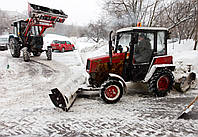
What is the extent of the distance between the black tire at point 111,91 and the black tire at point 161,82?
3.55 feet

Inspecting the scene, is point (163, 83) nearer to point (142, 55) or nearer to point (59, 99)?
point (142, 55)

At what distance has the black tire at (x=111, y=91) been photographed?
4270 millimetres

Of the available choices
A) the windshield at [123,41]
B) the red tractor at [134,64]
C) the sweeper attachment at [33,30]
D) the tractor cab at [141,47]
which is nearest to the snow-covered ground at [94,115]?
the red tractor at [134,64]

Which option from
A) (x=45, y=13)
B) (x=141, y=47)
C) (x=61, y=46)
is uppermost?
(x=45, y=13)

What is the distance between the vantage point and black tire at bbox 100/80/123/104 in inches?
168

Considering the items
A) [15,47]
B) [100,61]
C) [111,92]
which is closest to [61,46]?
[15,47]

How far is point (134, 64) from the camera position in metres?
4.80

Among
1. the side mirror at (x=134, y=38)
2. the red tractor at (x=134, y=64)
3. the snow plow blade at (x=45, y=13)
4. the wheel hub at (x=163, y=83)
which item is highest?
the snow plow blade at (x=45, y=13)

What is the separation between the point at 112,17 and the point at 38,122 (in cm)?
1631

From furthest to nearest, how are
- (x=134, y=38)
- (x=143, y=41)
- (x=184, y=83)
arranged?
(x=184, y=83) → (x=143, y=41) → (x=134, y=38)

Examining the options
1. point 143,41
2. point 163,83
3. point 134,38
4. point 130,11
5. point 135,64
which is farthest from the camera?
point 130,11

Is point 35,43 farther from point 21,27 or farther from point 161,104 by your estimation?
point 161,104

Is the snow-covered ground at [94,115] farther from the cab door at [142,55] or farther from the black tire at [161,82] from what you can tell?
the cab door at [142,55]

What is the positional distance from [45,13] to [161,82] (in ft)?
24.4
